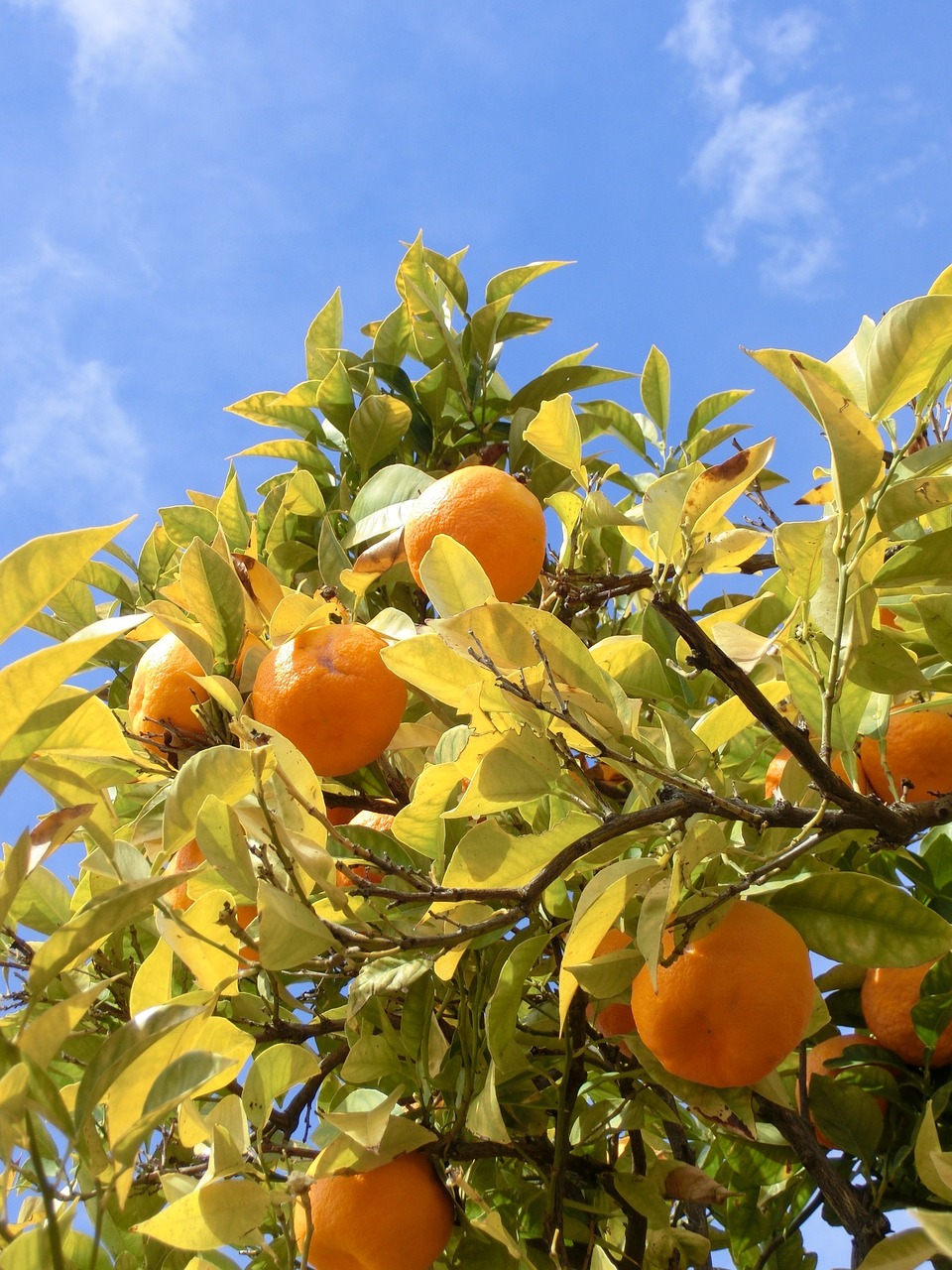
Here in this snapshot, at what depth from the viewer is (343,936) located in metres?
1.03

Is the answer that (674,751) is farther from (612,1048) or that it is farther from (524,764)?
(612,1048)

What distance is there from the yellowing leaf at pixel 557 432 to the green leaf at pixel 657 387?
960mm

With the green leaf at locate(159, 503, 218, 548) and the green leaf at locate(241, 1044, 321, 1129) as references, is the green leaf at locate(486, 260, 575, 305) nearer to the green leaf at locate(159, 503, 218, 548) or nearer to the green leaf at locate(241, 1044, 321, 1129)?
the green leaf at locate(159, 503, 218, 548)

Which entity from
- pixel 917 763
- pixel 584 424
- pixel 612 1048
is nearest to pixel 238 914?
pixel 612 1048

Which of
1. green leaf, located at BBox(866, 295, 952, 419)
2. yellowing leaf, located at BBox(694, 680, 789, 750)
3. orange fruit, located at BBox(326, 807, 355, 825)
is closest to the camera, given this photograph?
green leaf, located at BBox(866, 295, 952, 419)

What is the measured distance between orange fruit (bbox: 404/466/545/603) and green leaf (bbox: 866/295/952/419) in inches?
22.7

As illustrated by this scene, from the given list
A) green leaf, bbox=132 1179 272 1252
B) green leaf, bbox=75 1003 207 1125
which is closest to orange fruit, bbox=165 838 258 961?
green leaf, bbox=132 1179 272 1252

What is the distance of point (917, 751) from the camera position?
130 cm

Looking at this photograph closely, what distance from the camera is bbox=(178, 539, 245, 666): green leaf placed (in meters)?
1.40

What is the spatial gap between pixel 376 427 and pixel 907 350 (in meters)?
1.09

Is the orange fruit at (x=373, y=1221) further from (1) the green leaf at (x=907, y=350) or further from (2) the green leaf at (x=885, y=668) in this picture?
(1) the green leaf at (x=907, y=350)

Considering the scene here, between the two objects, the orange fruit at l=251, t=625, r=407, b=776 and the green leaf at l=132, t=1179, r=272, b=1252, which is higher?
the orange fruit at l=251, t=625, r=407, b=776

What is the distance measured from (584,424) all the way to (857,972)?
1054 mm

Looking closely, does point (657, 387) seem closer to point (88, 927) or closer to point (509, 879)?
point (509, 879)
